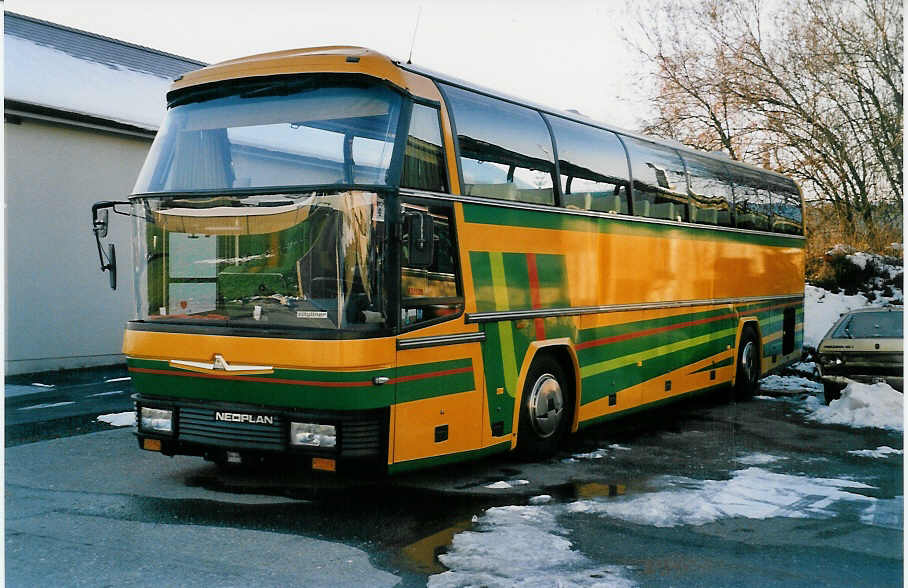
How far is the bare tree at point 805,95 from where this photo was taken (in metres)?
22.0

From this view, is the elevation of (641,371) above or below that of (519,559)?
above

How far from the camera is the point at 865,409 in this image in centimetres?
1171

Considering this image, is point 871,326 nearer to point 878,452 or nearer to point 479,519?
point 878,452

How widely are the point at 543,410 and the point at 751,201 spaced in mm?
7230

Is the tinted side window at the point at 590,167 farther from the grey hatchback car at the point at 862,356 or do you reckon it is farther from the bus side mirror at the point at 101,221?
the grey hatchback car at the point at 862,356

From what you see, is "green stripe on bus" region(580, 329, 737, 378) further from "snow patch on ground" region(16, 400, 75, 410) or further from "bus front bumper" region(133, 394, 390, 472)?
"snow patch on ground" region(16, 400, 75, 410)

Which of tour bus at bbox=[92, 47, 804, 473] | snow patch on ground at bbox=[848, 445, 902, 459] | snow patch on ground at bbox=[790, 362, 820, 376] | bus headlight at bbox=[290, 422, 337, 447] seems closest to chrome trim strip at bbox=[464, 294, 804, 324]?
tour bus at bbox=[92, 47, 804, 473]

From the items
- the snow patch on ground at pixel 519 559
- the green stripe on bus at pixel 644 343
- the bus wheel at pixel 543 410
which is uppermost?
the green stripe on bus at pixel 644 343

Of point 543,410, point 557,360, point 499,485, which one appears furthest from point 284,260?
point 557,360

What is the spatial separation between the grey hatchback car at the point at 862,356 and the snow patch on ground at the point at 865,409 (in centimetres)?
22

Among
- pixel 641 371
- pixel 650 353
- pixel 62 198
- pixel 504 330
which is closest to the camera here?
pixel 504 330

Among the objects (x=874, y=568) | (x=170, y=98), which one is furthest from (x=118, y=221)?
(x=874, y=568)

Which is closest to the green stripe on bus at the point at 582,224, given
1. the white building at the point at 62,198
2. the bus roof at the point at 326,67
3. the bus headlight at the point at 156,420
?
the bus roof at the point at 326,67

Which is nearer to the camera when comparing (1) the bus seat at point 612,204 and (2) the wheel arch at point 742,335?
(1) the bus seat at point 612,204
